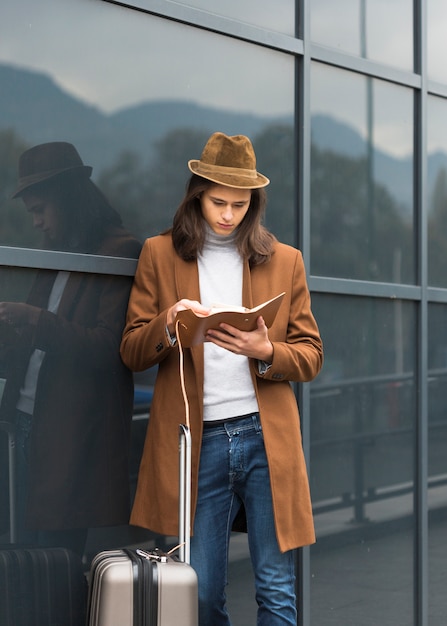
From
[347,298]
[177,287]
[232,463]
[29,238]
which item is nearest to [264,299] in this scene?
[177,287]

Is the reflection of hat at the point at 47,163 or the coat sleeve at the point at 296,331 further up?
the reflection of hat at the point at 47,163

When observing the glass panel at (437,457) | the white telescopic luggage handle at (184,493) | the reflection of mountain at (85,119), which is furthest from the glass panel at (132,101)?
the glass panel at (437,457)

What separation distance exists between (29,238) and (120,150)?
1.70 feet

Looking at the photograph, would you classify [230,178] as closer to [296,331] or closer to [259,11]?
[296,331]

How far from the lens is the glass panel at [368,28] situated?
15.6ft

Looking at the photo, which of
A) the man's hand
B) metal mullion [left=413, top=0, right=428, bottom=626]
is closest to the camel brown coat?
the man's hand

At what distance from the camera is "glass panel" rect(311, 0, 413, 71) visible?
15.6 ft

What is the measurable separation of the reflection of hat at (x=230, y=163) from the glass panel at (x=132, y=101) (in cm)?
33

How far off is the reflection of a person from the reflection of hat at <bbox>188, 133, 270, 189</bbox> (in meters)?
0.40

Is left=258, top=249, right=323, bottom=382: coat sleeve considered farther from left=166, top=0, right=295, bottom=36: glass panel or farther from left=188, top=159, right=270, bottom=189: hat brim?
left=166, top=0, right=295, bottom=36: glass panel

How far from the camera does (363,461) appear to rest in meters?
4.91

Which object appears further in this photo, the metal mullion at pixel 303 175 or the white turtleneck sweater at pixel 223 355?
the metal mullion at pixel 303 175

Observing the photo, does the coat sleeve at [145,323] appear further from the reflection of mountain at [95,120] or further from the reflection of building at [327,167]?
the reflection of mountain at [95,120]

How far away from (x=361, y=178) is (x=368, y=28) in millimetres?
683
